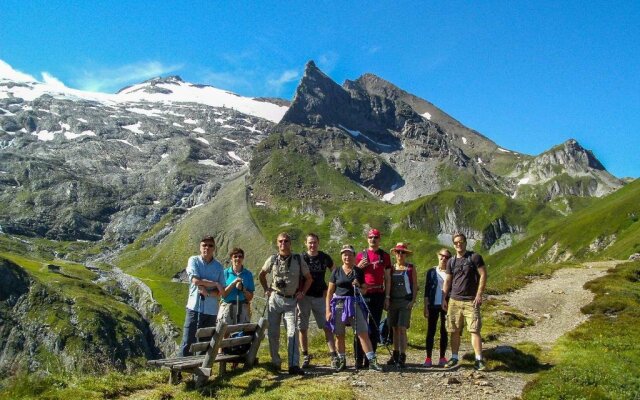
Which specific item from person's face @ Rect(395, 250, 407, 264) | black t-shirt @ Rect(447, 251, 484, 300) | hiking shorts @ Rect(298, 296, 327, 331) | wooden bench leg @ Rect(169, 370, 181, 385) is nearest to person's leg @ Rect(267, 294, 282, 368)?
hiking shorts @ Rect(298, 296, 327, 331)

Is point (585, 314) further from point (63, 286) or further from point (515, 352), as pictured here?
point (63, 286)

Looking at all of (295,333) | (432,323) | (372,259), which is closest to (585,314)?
(432,323)

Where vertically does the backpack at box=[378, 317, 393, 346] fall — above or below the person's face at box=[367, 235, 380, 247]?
below

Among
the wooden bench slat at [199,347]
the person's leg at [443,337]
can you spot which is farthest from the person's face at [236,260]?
the person's leg at [443,337]

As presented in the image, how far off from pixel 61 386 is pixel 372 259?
9613 millimetres

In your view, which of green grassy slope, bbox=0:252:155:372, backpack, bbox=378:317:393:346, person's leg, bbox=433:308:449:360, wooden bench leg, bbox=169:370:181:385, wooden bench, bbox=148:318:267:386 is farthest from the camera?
green grassy slope, bbox=0:252:155:372

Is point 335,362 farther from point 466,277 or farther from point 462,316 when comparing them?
point 466,277

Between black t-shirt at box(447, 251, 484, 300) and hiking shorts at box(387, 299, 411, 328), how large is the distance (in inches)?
61.1

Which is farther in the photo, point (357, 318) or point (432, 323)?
point (432, 323)

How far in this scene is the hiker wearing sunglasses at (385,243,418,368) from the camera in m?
15.5

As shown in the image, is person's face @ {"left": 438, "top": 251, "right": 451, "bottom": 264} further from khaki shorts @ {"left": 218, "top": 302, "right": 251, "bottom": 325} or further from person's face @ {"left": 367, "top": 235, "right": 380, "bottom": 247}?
khaki shorts @ {"left": 218, "top": 302, "right": 251, "bottom": 325}

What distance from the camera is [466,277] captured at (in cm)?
1508

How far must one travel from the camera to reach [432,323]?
16.3m

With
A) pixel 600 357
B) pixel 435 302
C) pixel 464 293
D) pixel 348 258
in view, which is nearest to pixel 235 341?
pixel 348 258
